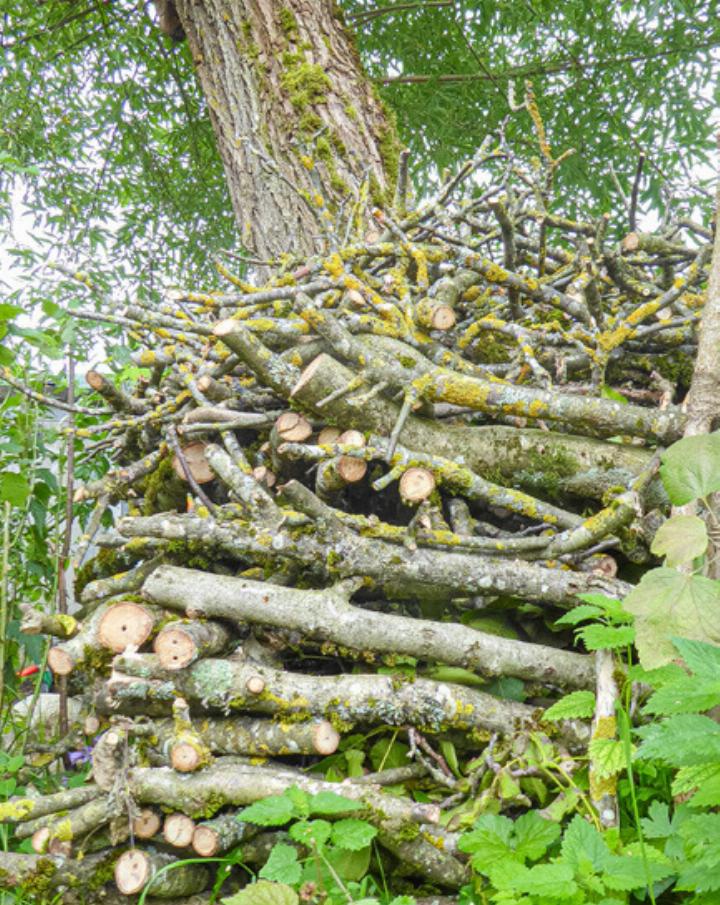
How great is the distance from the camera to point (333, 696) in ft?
6.74

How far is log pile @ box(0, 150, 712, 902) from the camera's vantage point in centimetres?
194

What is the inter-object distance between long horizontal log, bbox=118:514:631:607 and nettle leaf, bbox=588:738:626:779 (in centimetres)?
48

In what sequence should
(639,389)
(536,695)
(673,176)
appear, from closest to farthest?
(536,695), (639,389), (673,176)

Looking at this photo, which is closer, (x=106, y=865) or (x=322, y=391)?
(x=106, y=865)

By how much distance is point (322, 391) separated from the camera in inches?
93.7

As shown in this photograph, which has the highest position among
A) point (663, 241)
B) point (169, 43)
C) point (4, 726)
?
point (169, 43)

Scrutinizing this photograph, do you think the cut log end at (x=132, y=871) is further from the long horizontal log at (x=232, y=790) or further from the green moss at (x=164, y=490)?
the green moss at (x=164, y=490)

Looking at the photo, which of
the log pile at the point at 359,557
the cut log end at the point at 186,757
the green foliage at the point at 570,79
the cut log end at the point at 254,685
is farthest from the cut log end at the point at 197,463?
the green foliage at the point at 570,79

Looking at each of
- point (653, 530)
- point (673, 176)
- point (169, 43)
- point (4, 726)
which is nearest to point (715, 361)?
point (653, 530)

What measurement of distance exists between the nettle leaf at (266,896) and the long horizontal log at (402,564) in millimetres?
830

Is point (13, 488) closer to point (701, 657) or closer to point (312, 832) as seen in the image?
point (312, 832)

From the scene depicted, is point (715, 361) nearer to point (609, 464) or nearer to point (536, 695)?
point (609, 464)

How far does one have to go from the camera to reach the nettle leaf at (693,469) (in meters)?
1.54

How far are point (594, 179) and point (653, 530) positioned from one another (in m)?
5.09
